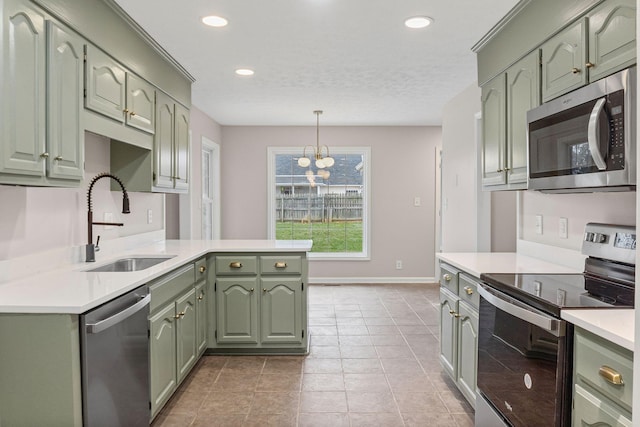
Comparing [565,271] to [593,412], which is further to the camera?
[565,271]

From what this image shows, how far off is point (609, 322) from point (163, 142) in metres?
3.05

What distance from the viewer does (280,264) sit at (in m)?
3.51

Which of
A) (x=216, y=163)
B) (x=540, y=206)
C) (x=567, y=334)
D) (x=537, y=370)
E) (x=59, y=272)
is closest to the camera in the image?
(x=567, y=334)

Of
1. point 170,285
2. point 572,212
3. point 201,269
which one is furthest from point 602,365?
point 201,269

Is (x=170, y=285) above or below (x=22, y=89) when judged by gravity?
below

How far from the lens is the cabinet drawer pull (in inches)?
51.3

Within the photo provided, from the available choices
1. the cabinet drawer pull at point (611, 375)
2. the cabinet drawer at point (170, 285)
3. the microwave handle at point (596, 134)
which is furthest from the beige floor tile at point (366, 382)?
the microwave handle at point (596, 134)

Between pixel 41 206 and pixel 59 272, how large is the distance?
1.25ft

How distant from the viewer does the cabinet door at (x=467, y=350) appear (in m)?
2.43

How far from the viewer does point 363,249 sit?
677 cm

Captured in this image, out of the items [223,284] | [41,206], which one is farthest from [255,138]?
[41,206]

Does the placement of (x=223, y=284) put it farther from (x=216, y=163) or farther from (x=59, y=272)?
(x=216, y=163)

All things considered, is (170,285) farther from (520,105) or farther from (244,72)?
(520,105)

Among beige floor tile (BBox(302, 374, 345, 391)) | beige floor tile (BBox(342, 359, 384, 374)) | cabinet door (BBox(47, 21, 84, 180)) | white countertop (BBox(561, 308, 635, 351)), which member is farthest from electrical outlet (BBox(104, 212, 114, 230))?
white countertop (BBox(561, 308, 635, 351))
